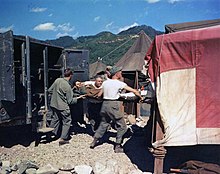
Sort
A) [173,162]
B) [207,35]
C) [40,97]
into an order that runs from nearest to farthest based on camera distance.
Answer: [207,35], [173,162], [40,97]

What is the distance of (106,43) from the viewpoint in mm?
48406

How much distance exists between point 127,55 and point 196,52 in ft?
30.9

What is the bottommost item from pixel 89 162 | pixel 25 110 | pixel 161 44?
pixel 89 162

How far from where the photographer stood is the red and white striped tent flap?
13.1 ft

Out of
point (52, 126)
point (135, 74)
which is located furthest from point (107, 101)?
point (135, 74)

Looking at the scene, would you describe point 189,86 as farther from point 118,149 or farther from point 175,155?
point 118,149

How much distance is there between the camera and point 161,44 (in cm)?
439

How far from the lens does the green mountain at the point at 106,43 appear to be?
37.5 metres

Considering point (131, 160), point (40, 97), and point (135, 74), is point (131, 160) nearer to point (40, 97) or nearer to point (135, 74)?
point (40, 97)

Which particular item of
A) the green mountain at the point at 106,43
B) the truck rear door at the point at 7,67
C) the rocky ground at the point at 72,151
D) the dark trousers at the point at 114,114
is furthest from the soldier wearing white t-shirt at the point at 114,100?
the green mountain at the point at 106,43

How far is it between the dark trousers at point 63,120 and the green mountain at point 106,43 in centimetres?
2704

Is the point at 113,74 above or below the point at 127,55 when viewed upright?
below

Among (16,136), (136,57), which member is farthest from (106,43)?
(16,136)

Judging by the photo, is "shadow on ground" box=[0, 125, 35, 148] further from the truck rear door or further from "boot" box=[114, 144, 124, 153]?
"boot" box=[114, 144, 124, 153]
